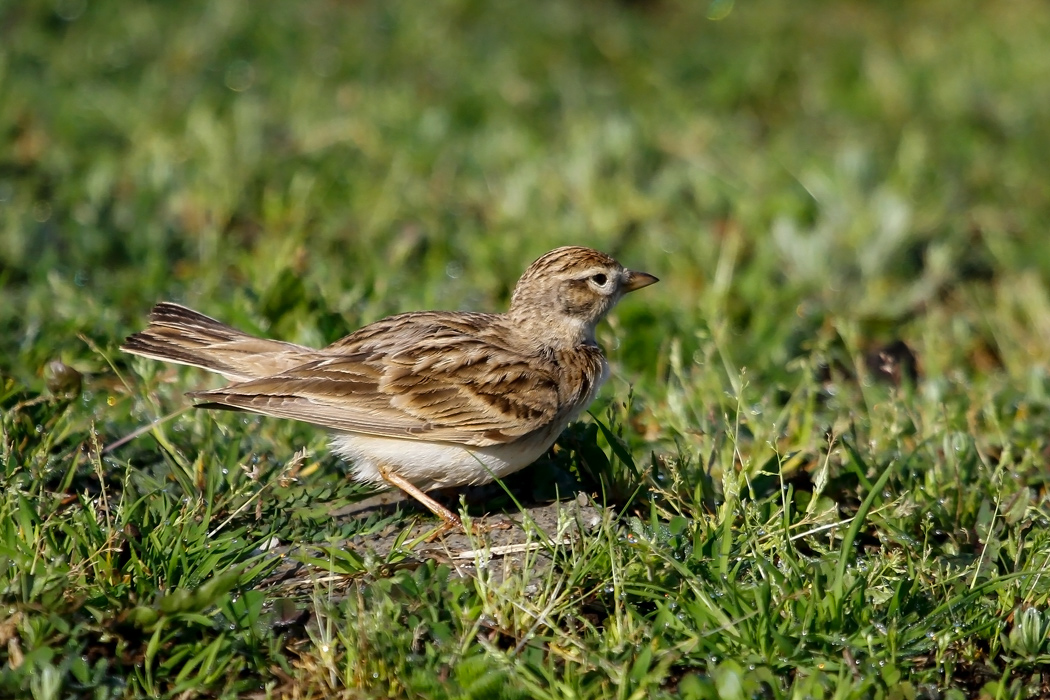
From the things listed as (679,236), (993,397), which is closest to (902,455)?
(993,397)

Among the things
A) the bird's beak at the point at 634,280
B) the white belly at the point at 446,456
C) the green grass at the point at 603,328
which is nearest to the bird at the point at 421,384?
the white belly at the point at 446,456

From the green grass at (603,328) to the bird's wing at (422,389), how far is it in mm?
305

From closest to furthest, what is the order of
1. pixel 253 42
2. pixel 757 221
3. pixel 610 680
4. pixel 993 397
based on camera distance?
pixel 610 680 → pixel 993 397 → pixel 757 221 → pixel 253 42

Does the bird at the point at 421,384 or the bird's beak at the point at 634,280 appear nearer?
the bird at the point at 421,384

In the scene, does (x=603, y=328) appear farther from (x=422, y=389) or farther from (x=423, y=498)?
(x=423, y=498)

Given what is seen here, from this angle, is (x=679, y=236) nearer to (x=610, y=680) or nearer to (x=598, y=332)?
(x=598, y=332)

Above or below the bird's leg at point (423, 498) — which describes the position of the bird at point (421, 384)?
above

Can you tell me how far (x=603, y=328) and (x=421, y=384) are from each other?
1.93 metres

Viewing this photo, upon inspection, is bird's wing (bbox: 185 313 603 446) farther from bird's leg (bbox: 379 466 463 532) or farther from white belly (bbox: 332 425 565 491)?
bird's leg (bbox: 379 466 463 532)

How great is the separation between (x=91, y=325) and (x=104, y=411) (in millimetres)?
947

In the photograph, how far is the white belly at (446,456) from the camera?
483 cm

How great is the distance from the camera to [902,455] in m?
5.29

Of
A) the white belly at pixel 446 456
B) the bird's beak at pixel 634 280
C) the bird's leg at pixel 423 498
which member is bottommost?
the bird's leg at pixel 423 498

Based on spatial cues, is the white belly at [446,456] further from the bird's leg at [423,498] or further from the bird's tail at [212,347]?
the bird's tail at [212,347]
